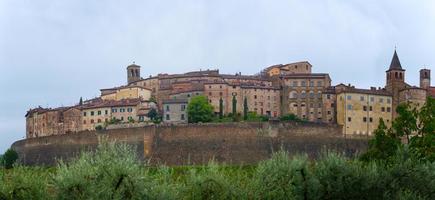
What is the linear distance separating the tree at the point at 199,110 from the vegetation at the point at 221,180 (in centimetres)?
5685

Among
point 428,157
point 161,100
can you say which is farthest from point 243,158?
point 428,157

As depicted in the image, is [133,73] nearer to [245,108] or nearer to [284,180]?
[245,108]

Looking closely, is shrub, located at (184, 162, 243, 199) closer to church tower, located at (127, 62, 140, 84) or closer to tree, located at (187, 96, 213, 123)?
tree, located at (187, 96, 213, 123)

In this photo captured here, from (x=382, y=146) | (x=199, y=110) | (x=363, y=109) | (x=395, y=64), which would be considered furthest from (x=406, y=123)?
(x=395, y=64)

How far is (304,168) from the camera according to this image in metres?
24.2

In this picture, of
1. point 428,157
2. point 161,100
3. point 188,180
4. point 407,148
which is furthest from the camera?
point 161,100

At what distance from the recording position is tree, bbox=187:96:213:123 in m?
83.6

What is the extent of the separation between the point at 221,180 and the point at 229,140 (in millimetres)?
52488

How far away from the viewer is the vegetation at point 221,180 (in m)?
20.9

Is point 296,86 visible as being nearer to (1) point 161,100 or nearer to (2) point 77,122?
(1) point 161,100

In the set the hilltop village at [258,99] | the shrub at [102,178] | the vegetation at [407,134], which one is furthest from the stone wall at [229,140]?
the shrub at [102,178]

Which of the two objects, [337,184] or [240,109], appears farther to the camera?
[240,109]

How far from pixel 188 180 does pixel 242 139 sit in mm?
52252

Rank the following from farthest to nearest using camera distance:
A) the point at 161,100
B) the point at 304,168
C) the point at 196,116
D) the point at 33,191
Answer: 1. the point at 161,100
2. the point at 196,116
3. the point at 304,168
4. the point at 33,191
